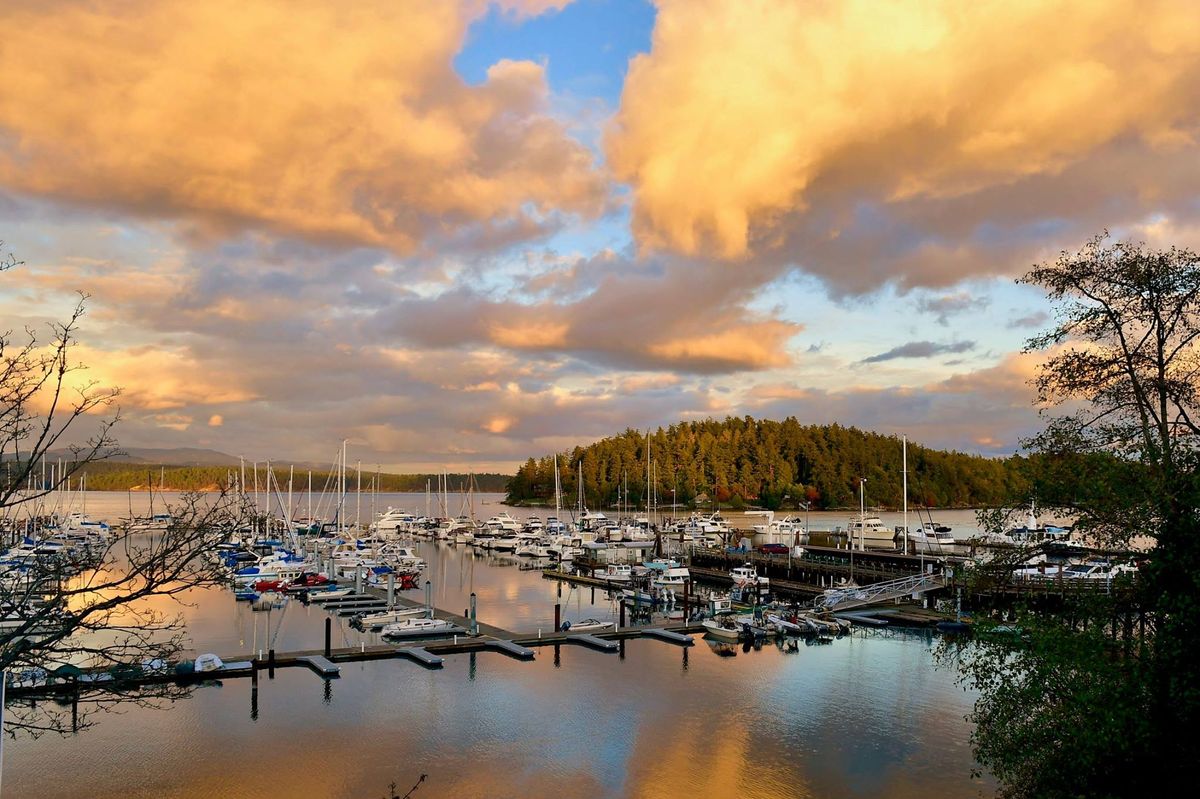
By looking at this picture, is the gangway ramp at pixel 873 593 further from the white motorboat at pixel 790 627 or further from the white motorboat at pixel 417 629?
the white motorboat at pixel 417 629

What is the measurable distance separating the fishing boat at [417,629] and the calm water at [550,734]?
215 inches

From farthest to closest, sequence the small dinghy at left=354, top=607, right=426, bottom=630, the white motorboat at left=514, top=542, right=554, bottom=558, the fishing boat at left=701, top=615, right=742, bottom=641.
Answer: the white motorboat at left=514, top=542, right=554, bottom=558, the small dinghy at left=354, top=607, right=426, bottom=630, the fishing boat at left=701, top=615, right=742, bottom=641

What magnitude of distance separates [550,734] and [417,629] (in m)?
18.1

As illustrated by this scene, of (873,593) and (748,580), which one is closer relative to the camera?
(873,593)

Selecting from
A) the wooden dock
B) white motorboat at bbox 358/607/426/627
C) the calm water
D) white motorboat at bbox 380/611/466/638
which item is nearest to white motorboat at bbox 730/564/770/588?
the wooden dock

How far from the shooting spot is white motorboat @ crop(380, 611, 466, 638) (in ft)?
160

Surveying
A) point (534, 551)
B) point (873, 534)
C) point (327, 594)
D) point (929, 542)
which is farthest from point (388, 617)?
point (873, 534)

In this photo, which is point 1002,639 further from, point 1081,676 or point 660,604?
point 660,604

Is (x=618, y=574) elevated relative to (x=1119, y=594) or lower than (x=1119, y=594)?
lower

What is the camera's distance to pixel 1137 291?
1692cm

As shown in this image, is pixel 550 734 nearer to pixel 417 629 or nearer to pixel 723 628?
pixel 417 629

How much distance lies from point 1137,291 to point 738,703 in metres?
26.8

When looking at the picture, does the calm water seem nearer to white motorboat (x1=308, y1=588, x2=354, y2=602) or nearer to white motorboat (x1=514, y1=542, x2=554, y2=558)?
white motorboat (x1=308, y1=588, x2=354, y2=602)

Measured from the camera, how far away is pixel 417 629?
161ft
